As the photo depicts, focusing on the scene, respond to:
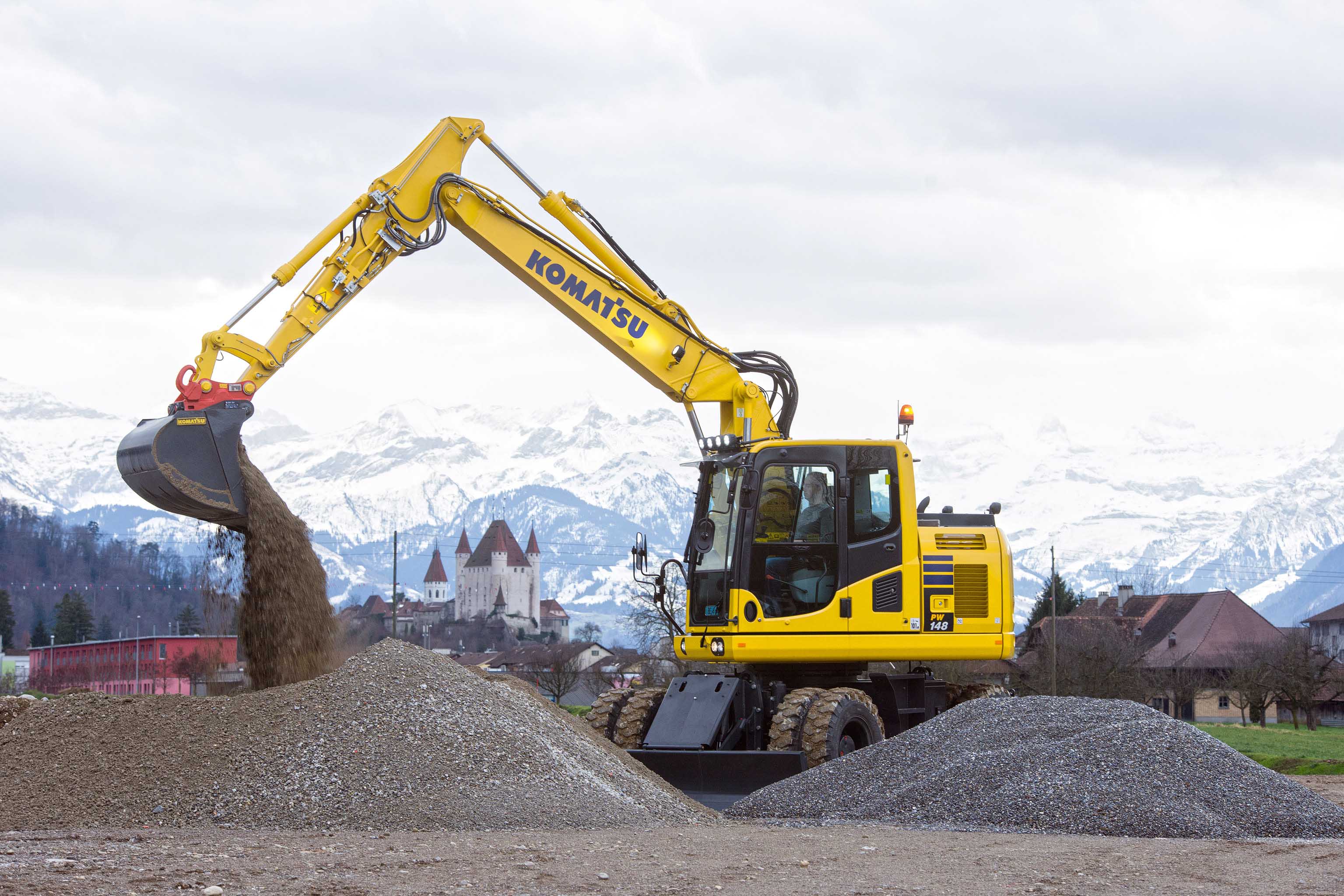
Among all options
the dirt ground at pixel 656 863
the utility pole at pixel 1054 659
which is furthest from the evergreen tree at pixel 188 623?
the dirt ground at pixel 656 863

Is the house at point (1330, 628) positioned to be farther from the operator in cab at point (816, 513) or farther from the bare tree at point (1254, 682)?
the operator in cab at point (816, 513)

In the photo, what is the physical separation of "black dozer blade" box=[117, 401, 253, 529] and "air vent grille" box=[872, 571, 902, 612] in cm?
574

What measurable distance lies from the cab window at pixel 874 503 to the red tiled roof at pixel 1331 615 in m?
101

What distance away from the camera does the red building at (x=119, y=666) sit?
82.6 m

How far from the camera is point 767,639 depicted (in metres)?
13.9

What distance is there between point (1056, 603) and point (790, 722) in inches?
2433

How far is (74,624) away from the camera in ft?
382

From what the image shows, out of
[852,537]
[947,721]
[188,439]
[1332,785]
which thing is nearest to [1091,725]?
[947,721]

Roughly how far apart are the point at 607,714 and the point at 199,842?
5405 millimetres

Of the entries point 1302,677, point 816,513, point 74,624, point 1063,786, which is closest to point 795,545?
point 816,513

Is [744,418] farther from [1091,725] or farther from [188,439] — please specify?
[188,439]

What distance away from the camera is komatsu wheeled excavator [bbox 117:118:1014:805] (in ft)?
44.0

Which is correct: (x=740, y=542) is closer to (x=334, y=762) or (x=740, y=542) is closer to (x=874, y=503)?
(x=874, y=503)

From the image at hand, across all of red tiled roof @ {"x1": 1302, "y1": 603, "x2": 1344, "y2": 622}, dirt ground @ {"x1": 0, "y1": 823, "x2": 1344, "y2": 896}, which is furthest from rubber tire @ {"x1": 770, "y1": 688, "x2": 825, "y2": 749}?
red tiled roof @ {"x1": 1302, "y1": 603, "x2": 1344, "y2": 622}
